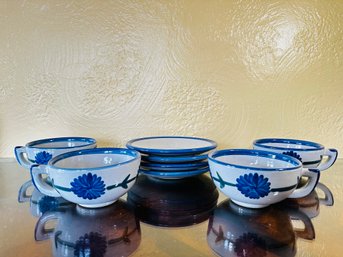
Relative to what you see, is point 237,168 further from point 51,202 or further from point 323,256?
point 51,202

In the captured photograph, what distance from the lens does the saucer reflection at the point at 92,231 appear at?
1.11 feet

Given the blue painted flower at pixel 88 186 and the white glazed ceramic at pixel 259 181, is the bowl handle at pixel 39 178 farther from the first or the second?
the white glazed ceramic at pixel 259 181

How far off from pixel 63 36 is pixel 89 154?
1.14 feet

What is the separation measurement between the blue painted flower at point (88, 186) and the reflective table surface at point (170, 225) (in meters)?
0.04

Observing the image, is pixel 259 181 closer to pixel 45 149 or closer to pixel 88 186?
pixel 88 186

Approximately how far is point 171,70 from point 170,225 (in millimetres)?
423

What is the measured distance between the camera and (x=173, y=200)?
1.64ft

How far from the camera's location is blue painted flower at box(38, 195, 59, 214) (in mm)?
470

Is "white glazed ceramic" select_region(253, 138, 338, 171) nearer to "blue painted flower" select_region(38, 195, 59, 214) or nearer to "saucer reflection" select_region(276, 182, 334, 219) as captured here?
"saucer reflection" select_region(276, 182, 334, 219)

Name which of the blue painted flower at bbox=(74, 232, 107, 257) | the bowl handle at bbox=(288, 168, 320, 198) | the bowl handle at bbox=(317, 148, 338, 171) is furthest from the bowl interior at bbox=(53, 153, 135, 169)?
the bowl handle at bbox=(317, 148, 338, 171)

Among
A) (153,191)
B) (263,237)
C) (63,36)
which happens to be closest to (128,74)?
(63,36)

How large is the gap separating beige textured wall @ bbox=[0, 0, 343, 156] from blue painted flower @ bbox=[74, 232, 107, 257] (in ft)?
1.26

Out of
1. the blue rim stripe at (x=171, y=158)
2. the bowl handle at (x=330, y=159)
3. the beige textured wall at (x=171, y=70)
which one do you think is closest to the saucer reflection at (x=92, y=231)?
the blue rim stripe at (x=171, y=158)

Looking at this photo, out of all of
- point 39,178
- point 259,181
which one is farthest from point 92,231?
point 259,181
